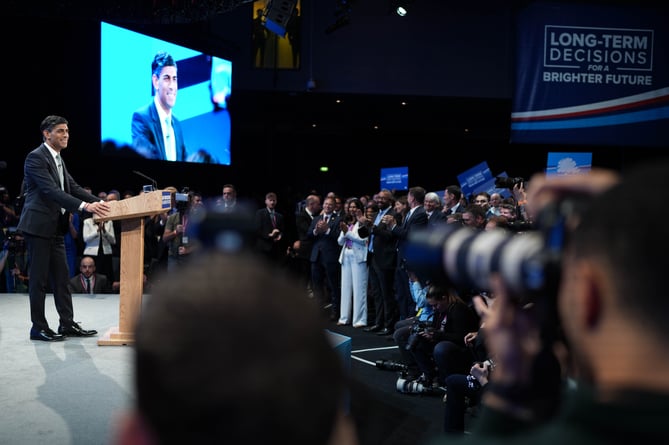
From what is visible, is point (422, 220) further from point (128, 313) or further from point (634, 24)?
point (634, 24)

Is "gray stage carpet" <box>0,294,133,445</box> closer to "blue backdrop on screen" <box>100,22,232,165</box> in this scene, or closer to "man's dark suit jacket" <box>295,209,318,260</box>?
"man's dark suit jacket" <box>295,209,318,260</box>

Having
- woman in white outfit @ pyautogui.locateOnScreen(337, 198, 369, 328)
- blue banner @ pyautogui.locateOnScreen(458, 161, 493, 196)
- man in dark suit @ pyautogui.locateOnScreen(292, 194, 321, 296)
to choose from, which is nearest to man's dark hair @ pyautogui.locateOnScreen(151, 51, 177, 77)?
man in dark suit @ pyautogui.locateOnScreen(292, 194, 321, 296)

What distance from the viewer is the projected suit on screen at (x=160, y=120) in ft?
29.1

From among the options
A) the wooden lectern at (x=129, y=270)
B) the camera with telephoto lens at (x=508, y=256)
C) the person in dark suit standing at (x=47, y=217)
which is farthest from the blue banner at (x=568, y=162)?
the camera with telephoto lens at (x=508, y=256)

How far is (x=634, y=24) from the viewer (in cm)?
793

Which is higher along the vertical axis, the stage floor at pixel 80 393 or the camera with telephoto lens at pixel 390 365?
the stage floor at pixel 80 393

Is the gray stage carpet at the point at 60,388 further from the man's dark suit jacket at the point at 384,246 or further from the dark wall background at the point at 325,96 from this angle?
the dark wall background at the point at 325,96

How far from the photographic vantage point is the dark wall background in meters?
8.95

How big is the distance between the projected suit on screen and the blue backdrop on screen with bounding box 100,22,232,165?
10 centimetres

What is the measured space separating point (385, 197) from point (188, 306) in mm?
6467

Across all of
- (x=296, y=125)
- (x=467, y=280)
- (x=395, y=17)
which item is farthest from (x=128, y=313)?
(x=296, y=125)

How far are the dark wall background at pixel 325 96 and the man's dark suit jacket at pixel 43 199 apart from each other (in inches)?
155

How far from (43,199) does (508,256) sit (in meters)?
4.11

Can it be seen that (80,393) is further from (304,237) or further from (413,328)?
(304,237)
